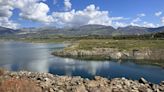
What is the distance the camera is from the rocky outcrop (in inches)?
5163

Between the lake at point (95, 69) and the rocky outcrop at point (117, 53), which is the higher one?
the rocky outcrop at point (117, 53)

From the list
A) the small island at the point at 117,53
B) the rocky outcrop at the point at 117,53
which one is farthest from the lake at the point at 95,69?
the small island at the point at 117,53

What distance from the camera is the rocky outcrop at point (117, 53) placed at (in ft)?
430

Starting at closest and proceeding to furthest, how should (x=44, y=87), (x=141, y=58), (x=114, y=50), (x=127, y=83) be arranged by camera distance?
(x=44, y=87)
(x=127, y=83)
(x=141, y=58)
(x=114, y=50)

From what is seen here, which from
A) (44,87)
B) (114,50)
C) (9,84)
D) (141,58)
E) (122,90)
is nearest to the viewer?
(9,84)

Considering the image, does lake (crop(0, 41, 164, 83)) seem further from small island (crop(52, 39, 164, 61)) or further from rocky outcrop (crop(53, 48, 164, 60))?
small island (crop(52, 39, 164, 61))

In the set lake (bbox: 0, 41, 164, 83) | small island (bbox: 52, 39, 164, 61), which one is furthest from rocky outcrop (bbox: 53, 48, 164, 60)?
lake (bbox: 0, 41, 164, 83)

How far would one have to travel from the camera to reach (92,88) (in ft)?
81.3

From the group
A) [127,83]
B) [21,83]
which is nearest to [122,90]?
[127,83]

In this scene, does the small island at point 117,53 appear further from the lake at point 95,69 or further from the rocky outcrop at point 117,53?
the lake at point 95,69

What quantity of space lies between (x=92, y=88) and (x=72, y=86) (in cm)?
190

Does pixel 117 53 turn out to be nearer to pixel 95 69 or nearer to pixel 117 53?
pixel 117 53

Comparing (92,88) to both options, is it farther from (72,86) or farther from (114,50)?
(114,50)

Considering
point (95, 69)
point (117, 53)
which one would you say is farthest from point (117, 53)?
point (95, 69)
